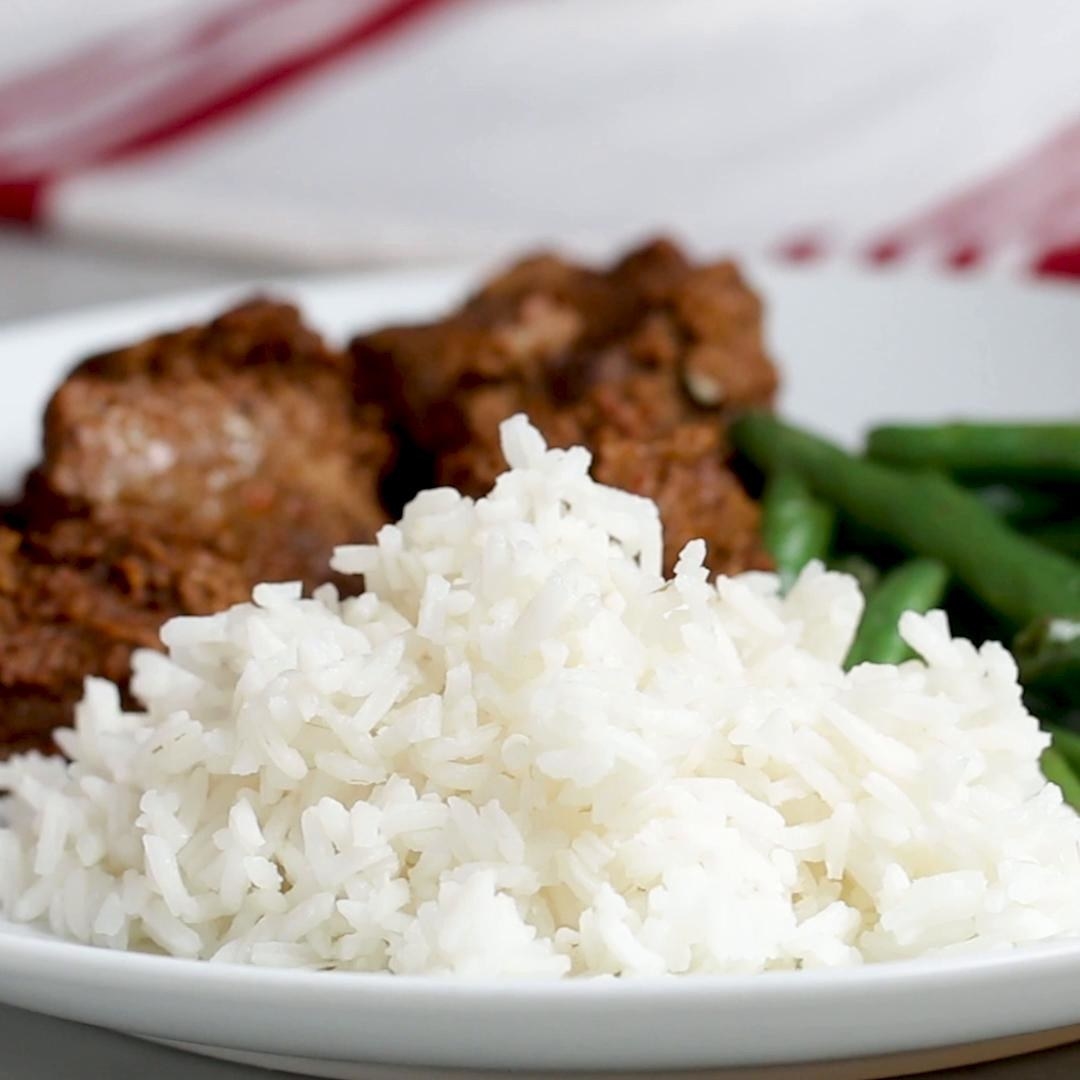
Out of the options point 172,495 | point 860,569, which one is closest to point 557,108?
point 860,569

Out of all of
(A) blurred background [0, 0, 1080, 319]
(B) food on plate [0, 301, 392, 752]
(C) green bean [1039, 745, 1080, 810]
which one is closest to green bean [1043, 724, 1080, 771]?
(C) green bean [1039, 745, 1080, 810]

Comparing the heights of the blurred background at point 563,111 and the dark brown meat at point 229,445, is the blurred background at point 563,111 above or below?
above

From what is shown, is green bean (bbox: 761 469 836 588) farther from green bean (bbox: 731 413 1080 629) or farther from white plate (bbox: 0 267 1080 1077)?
white plate (bbox: 0 267 1080 1077)

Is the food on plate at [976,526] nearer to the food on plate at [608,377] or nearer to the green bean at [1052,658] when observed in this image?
the green bean at [1052,658]

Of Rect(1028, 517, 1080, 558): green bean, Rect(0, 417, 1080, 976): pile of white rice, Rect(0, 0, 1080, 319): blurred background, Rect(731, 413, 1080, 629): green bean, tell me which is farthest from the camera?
Rect(0, 0, 1080, 319): blurred background

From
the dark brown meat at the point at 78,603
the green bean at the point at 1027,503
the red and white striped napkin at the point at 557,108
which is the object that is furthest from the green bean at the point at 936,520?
the red and white striped napkin at the point at 557,108

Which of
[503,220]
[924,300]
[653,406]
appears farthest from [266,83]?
[653,406]

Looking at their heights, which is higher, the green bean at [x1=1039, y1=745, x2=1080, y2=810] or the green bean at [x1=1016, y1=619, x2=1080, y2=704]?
the green bean at [x1=1016, y1=619, x2=1080, y2=704]
